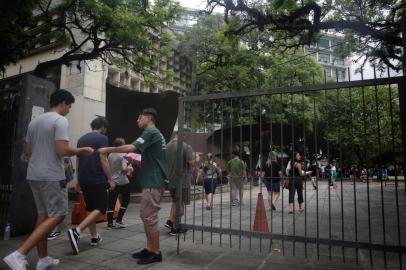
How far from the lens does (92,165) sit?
17.3 feet

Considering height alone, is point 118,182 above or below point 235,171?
below

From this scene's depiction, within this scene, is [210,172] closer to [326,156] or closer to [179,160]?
[179,160]

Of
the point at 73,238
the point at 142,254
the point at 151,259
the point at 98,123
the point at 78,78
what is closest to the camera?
the point at 151,259

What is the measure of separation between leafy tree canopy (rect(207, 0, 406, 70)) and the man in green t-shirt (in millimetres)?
3765

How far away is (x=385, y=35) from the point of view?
8195mm

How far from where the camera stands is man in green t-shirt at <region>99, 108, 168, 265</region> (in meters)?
4.51

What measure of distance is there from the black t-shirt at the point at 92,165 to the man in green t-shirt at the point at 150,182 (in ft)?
3.09

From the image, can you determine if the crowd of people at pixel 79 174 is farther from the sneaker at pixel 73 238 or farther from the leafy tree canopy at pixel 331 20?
the leafy tree canopy at pixel 331 20

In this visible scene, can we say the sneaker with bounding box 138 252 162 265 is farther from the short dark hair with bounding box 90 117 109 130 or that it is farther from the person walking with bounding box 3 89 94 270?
the short dark hair with bounding box 90 117 109 130

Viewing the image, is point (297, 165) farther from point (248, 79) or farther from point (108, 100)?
point (248, 79)

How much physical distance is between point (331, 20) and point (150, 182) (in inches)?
263

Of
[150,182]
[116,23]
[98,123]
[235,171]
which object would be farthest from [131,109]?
[150,182]

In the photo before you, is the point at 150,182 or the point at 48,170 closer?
the point at 48,170

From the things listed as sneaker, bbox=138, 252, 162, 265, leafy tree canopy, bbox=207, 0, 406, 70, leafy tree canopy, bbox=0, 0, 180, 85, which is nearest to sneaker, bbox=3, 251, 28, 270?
sneaker, bbox=138, 252, 162, 265
